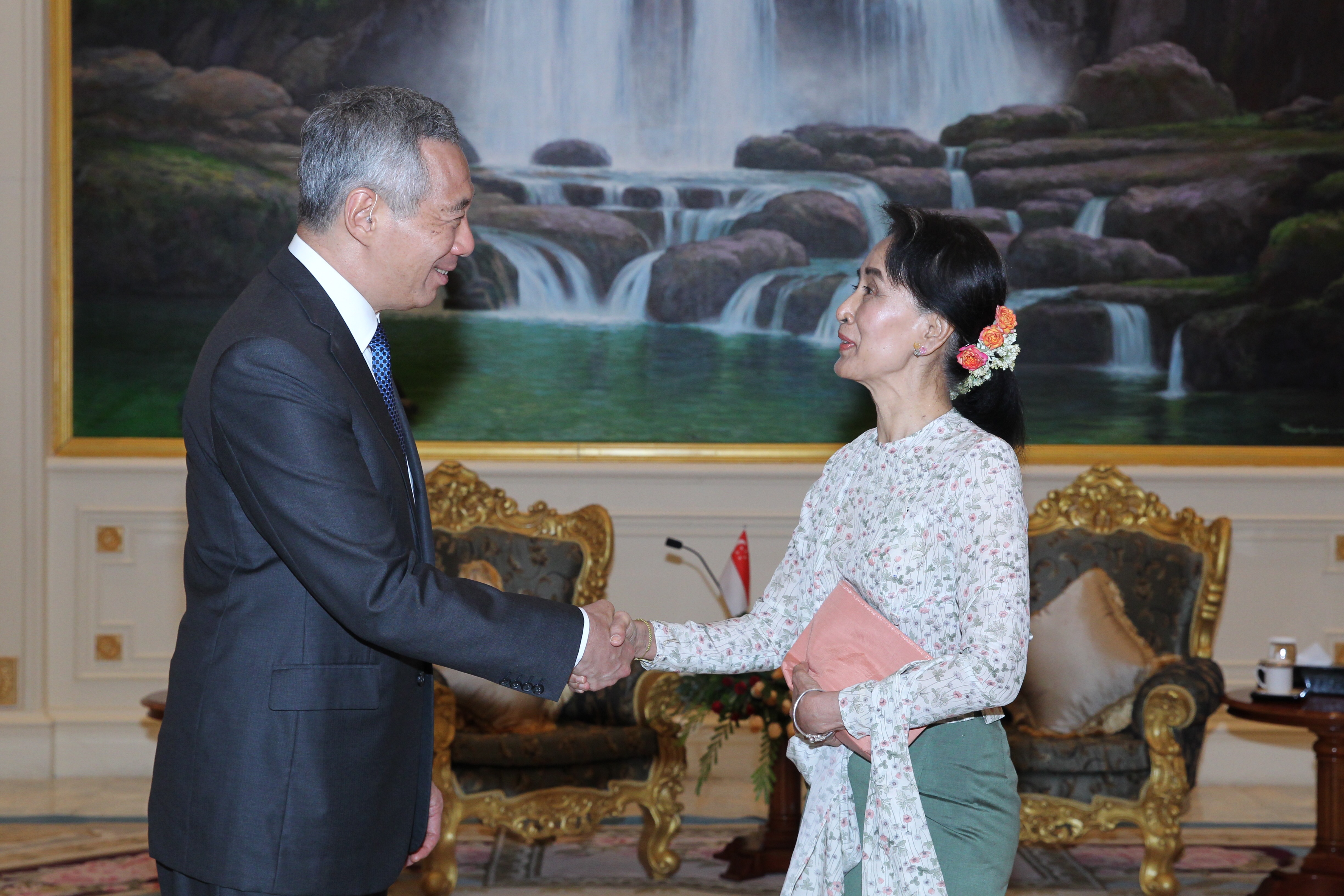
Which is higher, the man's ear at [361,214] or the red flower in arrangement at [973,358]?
the man's ear at [361,214]

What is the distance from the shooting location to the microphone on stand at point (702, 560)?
16.3 ft

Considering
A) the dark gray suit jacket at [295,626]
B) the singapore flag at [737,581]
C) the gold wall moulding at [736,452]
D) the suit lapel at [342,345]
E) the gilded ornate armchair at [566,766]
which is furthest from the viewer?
the gold wall moulding at [736,452]

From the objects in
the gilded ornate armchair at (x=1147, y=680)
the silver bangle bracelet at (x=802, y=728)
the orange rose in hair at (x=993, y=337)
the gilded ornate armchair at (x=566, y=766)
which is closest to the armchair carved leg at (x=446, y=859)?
the gilded ornate armchair at (x=566, y=766)

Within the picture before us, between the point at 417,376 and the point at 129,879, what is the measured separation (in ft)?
7.79

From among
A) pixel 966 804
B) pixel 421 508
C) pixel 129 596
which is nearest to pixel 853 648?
pixel 966 804

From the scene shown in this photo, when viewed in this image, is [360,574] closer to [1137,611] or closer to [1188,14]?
[1137,611]

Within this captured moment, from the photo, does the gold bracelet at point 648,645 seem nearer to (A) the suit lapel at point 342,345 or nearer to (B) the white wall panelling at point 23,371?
(A) the suit lapel at point 342,345

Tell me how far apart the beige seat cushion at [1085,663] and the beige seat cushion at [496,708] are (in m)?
1.71

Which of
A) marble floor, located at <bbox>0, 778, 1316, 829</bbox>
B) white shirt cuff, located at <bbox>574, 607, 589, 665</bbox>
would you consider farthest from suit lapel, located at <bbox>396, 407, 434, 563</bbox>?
marble floor, located at <bbox>0, 778, 1316, 829</bbox>

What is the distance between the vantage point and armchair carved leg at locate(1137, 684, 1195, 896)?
4141 millimetres

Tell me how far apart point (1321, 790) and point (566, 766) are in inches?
98.8

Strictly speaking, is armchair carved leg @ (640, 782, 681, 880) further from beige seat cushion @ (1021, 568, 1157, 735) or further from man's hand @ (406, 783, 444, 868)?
man's hand @ (406, 783, 444, 868)

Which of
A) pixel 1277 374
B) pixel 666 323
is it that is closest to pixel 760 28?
pixel 666 323

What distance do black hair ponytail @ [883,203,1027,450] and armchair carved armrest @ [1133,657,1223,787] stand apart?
2286mm
